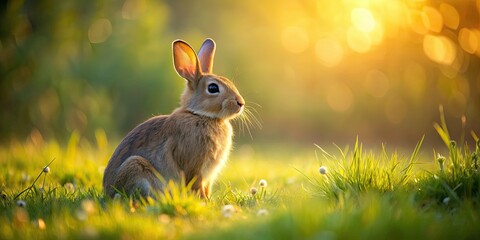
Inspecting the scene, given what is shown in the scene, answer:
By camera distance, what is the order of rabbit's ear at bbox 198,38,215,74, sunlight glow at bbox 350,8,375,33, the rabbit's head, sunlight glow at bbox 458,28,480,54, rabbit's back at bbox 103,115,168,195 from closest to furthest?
rabbit's back at bbox 103,115,168,195 → the rabbit's head → rabbit's ear at bbox 198,38,215,74 → sunlight glow at bbox 458,28,480,54 → sunlight glow at bbox 350,8,375,33

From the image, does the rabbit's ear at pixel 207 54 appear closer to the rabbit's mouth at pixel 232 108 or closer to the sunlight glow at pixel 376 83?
the rabbit's mouth at pixel 232 108

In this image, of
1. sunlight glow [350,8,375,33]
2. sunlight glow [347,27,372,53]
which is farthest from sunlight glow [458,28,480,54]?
sunlight glow [347,27,372,53]

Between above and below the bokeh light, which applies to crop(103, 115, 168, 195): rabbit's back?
below

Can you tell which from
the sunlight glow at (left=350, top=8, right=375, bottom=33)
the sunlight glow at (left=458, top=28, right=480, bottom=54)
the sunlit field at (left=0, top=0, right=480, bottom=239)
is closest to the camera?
the sunlit field at (left=0, top=0, right=480, bottom=239)

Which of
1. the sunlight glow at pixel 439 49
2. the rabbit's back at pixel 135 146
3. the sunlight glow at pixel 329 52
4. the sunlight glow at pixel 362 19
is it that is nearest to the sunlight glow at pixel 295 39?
the sunlight glow at pixel 329 52

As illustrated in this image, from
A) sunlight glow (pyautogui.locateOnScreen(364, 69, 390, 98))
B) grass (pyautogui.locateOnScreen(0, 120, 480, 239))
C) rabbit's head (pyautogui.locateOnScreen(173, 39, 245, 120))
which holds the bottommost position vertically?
sunlight glow (pyautogui.locateOnScreen(364, 69, 390, 98))

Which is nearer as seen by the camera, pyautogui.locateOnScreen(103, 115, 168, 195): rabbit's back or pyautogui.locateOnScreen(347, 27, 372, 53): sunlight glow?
pyautogui.locateOnScreen(103, 115, 168, 195): rabbit's back

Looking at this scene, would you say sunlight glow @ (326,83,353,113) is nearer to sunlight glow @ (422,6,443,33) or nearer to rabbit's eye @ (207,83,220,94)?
sunlight glow @ (422,6,443,33)

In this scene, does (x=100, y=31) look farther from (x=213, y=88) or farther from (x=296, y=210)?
(x=296, y=210)
